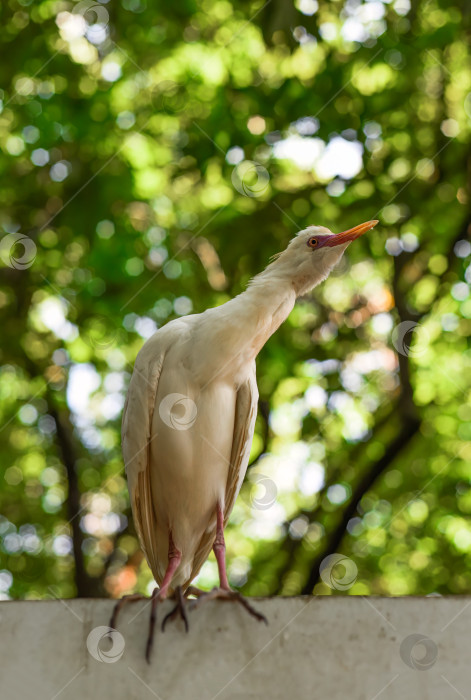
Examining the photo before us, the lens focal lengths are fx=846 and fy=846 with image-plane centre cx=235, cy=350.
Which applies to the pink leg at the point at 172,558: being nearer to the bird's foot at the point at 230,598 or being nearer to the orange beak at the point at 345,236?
the bird's foot at the point at 230,598

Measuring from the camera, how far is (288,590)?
28.3 ft

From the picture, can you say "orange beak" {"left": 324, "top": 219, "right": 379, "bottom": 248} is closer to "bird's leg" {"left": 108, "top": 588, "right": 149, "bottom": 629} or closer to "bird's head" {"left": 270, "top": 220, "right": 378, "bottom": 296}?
"bird's head" {"left": 270, "top": 220, "right": 378, "bottom": 296}

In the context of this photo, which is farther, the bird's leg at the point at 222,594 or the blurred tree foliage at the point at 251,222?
the blurred tree foliage at the point at 251,222

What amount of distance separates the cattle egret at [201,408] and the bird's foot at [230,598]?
0.69m

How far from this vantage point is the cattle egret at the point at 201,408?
3678mm

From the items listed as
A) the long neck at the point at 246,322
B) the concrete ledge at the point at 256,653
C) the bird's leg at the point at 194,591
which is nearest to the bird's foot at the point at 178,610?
the concrete ledge at the point at 256,653

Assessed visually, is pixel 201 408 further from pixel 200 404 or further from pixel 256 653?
pixel 256 653

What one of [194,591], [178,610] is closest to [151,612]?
[178,610]

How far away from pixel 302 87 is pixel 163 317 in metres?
2.19

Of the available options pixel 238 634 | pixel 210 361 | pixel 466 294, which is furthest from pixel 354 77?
pixel 238 634

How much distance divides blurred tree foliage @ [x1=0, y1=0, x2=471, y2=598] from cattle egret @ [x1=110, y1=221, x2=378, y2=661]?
159 cm

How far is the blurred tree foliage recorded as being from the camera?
583cm

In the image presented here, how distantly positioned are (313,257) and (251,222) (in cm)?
189

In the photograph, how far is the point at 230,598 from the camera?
106 inches
